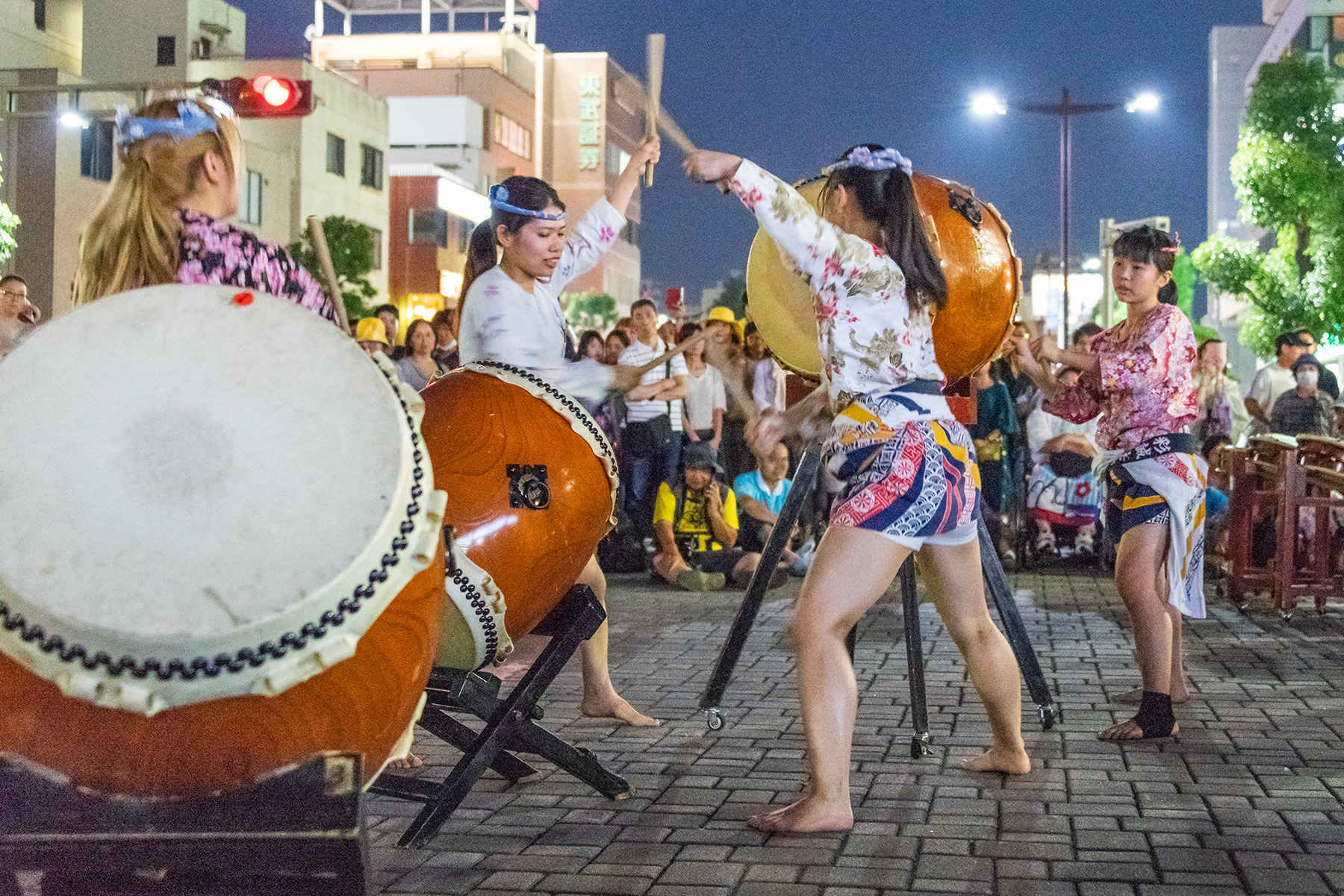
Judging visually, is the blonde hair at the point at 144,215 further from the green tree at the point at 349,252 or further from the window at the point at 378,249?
the window at the point at 378,249

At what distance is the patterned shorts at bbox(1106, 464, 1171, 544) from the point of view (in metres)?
5.16

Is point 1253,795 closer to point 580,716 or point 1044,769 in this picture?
point 1044,769

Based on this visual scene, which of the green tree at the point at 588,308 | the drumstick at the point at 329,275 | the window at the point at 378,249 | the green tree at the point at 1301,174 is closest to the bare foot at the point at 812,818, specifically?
the drumstick at the point at 329,275

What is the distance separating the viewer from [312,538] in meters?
2.34

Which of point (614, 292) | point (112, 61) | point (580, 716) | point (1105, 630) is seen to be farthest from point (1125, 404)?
point (614, 292)

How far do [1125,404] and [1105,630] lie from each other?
291 cm

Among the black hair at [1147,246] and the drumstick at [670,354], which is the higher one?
the black hair at [1147,246]

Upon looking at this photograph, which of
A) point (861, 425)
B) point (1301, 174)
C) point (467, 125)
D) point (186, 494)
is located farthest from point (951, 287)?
point (467, 125)

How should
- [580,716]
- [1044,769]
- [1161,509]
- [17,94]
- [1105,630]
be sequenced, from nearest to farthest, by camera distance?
[1044,769] < [1161,509] < [580,716] < [1105,630] < [17,94]

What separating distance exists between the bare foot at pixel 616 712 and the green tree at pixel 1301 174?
95.7ft

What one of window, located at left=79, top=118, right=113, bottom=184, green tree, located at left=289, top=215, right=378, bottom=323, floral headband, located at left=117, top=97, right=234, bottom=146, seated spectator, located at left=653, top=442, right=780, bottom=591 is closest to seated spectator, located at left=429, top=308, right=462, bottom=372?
seated spectator, located at left=653, top=442, right=780, bottom=591

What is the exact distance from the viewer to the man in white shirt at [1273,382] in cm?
1153

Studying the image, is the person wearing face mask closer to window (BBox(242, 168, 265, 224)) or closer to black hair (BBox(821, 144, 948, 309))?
black hair (BBox(821, 144, 948, 309))

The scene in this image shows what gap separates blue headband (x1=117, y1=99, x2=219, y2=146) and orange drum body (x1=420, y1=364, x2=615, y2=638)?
0.94 m
